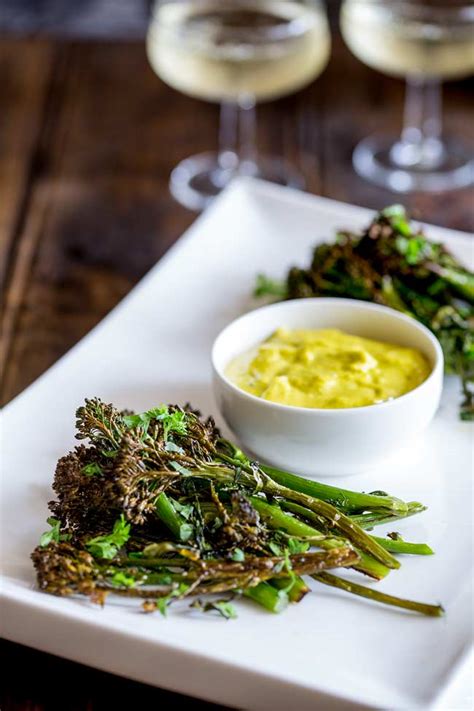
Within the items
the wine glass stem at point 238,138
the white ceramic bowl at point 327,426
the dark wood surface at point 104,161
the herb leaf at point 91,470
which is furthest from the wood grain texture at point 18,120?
the herb leaf at point 91,470

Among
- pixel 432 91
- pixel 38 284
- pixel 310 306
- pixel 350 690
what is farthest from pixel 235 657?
pixel 432 91

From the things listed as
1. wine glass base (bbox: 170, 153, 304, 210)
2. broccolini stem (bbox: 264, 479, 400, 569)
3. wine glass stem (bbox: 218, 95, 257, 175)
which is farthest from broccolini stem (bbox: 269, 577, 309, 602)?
wine glass stem (bbox: 218, 95, 257, 175)

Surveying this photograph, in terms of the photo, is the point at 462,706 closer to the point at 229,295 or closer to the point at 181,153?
the point at 229,295

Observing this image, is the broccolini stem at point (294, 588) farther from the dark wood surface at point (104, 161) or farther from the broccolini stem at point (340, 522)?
the dark wood surface at point (104, 161)

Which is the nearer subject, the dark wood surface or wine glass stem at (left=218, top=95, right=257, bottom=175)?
the dark wood surface

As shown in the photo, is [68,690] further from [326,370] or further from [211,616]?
[326,370]

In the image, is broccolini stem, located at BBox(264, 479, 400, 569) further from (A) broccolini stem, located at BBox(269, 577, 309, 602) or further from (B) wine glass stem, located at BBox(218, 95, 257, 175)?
(B) wine glass stem, located at BBox(218, 95, 257, 175)
